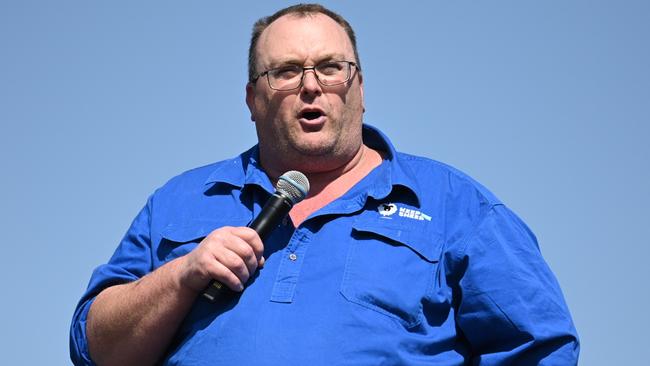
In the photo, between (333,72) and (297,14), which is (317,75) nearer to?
(333,72)

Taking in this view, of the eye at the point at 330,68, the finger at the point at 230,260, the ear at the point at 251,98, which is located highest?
the eye at the point at 330,68

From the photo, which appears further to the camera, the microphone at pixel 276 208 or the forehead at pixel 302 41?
the forehead at pixel 302 41

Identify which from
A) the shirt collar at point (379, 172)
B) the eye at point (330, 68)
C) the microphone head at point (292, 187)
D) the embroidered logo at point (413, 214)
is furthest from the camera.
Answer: the eye at point (330, 68)

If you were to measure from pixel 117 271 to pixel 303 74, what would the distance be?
125 cm

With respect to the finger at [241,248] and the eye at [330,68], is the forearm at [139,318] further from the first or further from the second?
the eye at [330,68]

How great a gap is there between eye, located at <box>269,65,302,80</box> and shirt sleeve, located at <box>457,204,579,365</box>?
1187 mm

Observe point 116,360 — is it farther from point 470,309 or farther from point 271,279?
point 470,309

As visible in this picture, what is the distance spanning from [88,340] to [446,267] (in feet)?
5.09

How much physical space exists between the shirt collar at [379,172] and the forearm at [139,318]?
2.29ft

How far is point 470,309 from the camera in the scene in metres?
4.21

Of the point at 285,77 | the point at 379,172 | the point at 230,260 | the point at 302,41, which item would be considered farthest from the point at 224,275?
the point at 302,41

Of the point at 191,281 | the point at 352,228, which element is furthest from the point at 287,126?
the point at 191,281

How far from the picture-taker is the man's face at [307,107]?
4.81 metres

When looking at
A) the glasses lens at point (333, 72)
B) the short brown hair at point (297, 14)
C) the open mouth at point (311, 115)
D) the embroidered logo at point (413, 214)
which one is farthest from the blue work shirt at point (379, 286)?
the short brown hair at point (297, 14)
